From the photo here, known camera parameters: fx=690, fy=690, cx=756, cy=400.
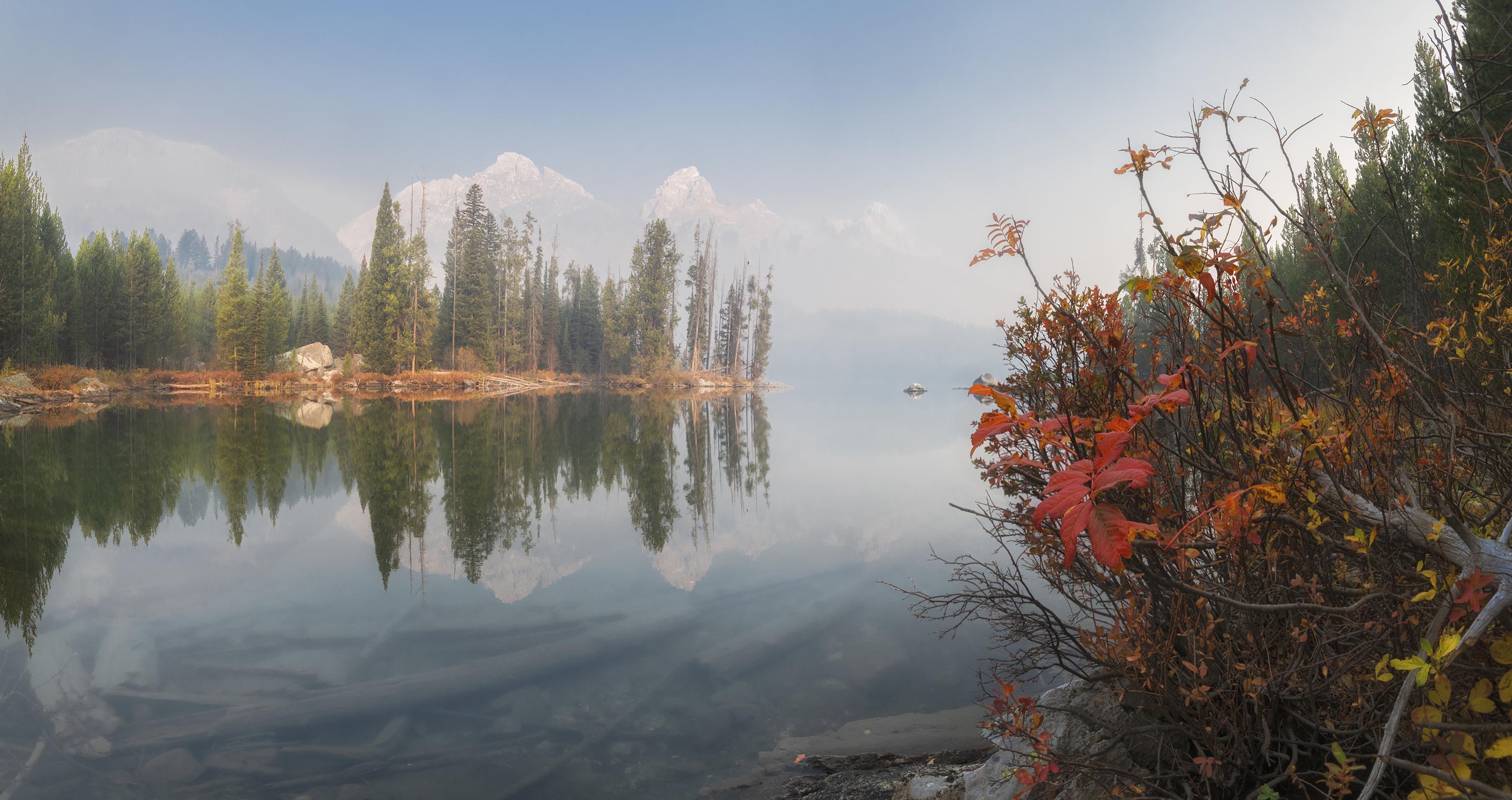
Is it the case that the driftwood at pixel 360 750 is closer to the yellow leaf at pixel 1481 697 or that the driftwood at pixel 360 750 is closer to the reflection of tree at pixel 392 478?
the reflection of tree at pixel 392 478

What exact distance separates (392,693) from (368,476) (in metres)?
8.03

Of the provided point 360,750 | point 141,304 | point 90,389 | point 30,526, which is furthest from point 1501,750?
point 141,304

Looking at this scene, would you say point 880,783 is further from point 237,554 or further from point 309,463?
point 309,463

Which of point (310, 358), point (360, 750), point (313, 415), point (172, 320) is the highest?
point (172, 320)

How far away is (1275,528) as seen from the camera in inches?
75.6

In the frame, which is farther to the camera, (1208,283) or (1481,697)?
(1208,283)

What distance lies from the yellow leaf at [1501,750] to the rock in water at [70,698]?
215 inches

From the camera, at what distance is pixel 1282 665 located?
73.0 inches

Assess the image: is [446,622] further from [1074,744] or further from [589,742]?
[1074,744]

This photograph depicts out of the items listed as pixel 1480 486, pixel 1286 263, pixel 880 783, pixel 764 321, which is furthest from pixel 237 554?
pixel 764 321

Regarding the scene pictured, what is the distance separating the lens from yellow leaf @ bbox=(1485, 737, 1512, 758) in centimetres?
105

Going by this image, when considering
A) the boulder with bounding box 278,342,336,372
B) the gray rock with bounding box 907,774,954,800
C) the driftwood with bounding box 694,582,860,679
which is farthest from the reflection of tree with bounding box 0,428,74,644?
Answer: the boulder with bounding box 278,342,336,372

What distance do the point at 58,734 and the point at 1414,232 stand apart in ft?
60.5

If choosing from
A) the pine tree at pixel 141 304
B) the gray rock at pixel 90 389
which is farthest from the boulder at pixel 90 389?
the pine tree at pixel 141 304
